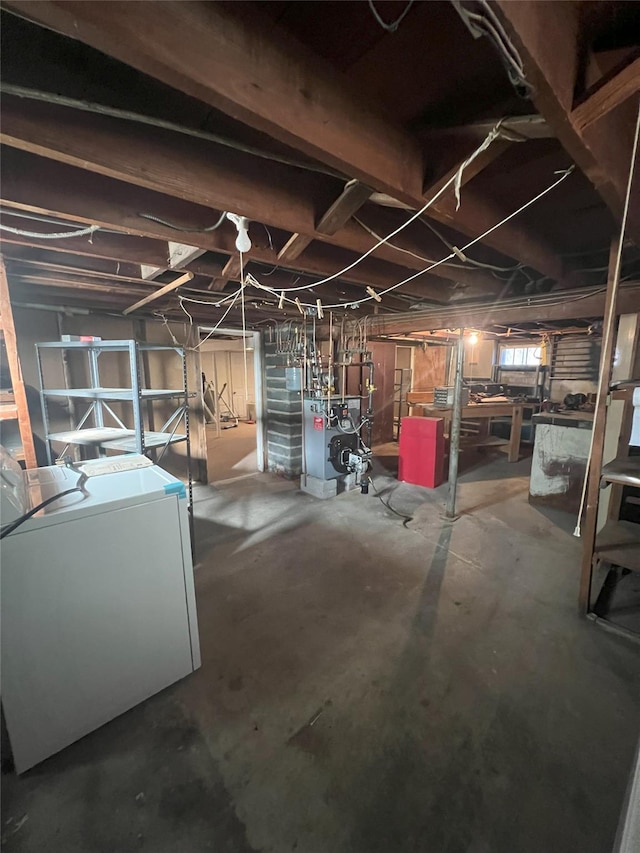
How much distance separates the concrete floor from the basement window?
5.74 meters

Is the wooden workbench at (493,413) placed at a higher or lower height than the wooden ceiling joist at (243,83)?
lower

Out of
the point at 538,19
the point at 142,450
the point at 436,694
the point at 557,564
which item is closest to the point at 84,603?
the point at 142,450

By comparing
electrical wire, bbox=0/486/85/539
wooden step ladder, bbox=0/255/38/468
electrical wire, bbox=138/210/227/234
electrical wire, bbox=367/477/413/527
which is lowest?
electrical wire, bbox=367/477/413/527

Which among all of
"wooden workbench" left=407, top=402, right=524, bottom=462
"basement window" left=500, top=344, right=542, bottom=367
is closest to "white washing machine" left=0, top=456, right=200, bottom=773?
"wooden workbench" left=407, top=402, right=524, bottom=462

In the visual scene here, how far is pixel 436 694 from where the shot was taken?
5.13 feet

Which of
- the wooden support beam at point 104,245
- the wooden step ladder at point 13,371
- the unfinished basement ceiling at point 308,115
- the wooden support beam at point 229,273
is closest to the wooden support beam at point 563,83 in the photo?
the unfinished basement ceiling at point 308,115

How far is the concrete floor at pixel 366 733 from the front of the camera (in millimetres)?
1113

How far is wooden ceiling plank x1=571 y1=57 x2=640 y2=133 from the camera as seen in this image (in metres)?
0.77

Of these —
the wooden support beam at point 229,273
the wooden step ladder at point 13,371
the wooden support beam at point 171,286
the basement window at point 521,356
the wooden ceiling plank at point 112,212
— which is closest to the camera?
the wooden ceiling plank at point 112,212

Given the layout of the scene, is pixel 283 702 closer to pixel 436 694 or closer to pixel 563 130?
pixel 436 694

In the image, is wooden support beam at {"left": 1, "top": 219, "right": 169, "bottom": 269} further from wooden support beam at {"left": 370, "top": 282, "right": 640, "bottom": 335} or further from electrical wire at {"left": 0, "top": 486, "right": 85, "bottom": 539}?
wooden support beam at {"left": 370, "top": 282, "right": 640, "bottom": 335}

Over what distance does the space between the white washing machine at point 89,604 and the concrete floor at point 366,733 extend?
0.49ft

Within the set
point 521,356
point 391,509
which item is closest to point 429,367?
point 521,356

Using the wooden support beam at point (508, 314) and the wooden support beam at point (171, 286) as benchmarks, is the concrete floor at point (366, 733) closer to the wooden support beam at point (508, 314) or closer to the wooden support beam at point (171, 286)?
the wooden support beam at point (508, 314)
